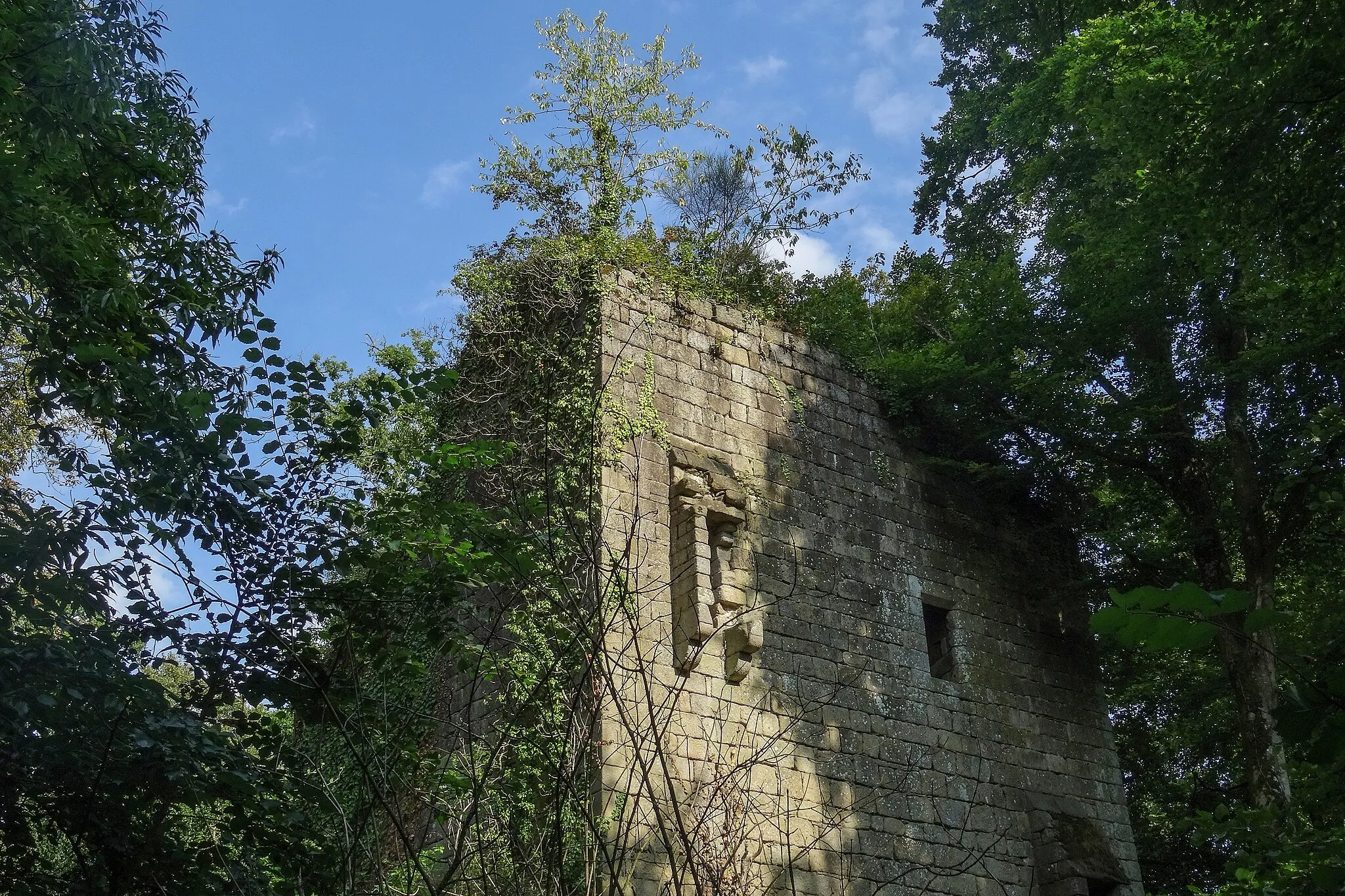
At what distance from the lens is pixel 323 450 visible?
19.2ft

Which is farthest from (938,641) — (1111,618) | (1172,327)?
(1111,618)

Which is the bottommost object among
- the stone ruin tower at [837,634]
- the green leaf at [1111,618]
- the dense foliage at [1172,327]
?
the green leaf at [1111,618]

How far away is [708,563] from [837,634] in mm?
1261

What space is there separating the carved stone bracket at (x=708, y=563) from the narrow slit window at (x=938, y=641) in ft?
6.27

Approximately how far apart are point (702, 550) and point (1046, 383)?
11.5ft

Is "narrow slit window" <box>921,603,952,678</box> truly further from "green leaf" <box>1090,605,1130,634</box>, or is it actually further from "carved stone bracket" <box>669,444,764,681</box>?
"green leaf" <box>1090,605,1130,634</box>

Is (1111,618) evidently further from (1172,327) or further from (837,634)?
(1172,327)

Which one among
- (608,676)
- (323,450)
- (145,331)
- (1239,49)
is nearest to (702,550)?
(323,450)

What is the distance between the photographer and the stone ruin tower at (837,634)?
309 inches

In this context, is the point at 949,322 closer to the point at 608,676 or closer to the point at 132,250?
the point at 132,250

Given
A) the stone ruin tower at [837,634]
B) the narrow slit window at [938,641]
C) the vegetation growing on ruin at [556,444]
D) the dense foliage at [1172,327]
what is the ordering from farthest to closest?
the narrow slit window at [938,641] → the stone ruin tower at [837,634] → the dense foliage at [1172,327] → the vegetation growing on ruin at [556,444]

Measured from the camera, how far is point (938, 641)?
9.66 m

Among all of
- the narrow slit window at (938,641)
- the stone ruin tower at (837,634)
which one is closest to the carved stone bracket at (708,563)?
the stone ruin tower at (837,634)

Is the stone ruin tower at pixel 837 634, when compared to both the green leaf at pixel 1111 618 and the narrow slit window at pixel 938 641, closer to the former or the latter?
the narrow slit window at pixel 938 641
